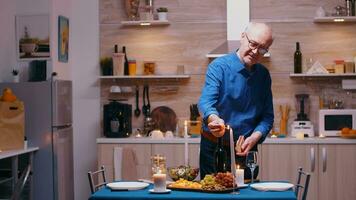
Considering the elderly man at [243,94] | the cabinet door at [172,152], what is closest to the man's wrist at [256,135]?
the elderly man at [243,94]

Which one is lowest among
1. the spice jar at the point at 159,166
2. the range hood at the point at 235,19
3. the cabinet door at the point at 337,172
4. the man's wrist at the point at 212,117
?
the cabinet door at the point at 337,172

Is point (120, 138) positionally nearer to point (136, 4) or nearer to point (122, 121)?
point (122, 121)

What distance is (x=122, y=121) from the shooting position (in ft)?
21.9

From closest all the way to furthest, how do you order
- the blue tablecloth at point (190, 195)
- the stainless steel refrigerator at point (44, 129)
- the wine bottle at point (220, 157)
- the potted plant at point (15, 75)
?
the blue tablecloth at point (190, 195)
the wine bottle at point (220, 157)
the stainless steel refrigerator at point (44, 129)
the potted plant at point (15, 75)

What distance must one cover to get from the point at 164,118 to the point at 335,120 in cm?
176

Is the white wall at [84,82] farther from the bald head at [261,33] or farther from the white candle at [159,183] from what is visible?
the white candle at [159,183]

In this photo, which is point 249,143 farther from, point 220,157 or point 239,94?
point 239,94

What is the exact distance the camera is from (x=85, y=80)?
705 cm

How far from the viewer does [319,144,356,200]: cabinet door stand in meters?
6.29

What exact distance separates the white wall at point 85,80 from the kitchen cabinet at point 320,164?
1.91 metres

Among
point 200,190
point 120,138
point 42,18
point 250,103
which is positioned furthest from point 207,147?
point 42,18

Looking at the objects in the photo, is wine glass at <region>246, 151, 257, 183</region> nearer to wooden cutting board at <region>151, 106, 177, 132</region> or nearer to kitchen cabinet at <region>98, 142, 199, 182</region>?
kitchen cabinet at <region>98, 142, 199, 182</region>

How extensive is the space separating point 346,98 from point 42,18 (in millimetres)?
3187

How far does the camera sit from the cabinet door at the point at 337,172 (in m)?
6.29
